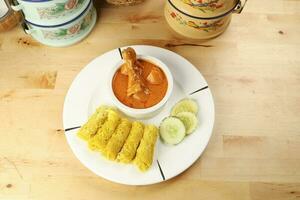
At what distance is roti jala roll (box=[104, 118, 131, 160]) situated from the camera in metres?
0.87

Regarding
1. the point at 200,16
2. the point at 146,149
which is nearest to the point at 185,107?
the point at 146,149

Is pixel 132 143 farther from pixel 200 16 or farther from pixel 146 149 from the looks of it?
pixel 200 16

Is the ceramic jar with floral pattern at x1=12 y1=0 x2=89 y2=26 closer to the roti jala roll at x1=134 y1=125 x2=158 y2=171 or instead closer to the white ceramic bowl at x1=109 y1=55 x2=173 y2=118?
the white ceramic bowl at x1=109 y1=55 x2=173 y2=118

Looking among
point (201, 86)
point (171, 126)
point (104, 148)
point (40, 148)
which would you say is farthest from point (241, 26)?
point (40, 148)

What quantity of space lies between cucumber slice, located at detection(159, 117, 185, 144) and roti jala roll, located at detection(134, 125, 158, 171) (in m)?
0.02

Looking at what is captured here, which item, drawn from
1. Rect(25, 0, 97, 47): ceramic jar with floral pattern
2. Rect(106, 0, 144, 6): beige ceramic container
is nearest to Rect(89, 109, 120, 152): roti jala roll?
Rect(25, 0, 97, 47): ceramic jar with floral pattern

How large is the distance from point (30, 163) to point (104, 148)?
0.72ft

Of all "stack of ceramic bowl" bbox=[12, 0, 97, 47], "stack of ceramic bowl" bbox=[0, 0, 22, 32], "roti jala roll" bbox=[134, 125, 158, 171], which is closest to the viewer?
"roti jala roll" bbox=[134, 125, 158, 171]

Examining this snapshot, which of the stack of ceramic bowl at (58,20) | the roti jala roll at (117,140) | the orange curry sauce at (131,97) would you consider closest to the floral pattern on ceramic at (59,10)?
the stack of ceramic bowl at (58,20)

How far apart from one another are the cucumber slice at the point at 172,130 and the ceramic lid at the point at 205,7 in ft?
1.06

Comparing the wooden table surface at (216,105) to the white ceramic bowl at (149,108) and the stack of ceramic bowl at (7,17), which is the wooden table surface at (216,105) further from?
the white ceramic bowl at (149,108)

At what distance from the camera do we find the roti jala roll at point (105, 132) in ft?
2.89

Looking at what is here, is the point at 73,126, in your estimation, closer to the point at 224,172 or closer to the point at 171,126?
the point at 171,126

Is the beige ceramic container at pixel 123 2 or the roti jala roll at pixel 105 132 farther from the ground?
the beige ceramic container at pixel 123 2
